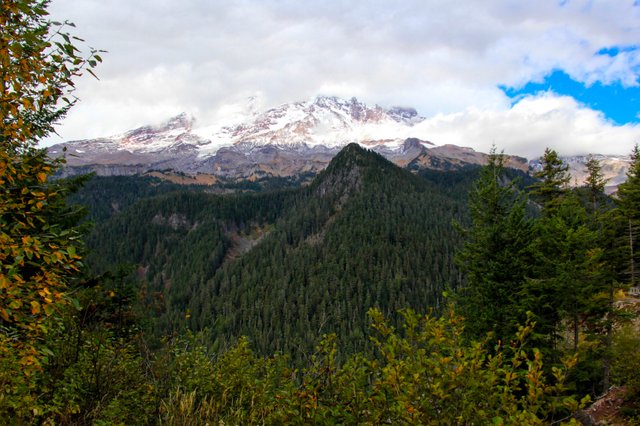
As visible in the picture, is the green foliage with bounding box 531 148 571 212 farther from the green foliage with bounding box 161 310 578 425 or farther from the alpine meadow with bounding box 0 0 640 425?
the green foliage with bounding box 161 310 578 425

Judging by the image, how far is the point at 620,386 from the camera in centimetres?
1903

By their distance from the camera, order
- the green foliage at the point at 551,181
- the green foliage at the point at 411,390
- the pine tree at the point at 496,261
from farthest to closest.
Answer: the green foliage at the point at 551,181
the pine tree at the point at 496,261
the green foliage at the point at 411,390

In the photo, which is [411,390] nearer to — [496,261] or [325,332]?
[496,261]

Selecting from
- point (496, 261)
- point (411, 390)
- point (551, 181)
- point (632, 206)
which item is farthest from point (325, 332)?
point (632, 206)

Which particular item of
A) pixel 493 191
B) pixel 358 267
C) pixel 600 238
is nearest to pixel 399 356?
pixel 493 191

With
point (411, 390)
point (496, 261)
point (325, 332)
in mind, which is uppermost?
point (411, 390)

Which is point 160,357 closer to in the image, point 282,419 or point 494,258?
point 282,419

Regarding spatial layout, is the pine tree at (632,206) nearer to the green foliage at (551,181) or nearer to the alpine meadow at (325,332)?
the alpine meadow at (325,332)

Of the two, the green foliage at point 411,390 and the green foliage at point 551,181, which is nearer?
the green foliage at point 411,390

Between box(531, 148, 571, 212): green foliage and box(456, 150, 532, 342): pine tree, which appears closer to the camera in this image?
box(456, 150, 532, 342): pine tree

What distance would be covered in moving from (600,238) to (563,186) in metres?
10.4

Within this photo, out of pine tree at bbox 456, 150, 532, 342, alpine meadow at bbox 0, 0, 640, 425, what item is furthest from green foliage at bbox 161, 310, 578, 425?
pine tree at bbox 456, 150, 532, 342

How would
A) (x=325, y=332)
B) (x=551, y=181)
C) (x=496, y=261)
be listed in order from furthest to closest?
1. (x=551, y=181)
2. (x=325, y=332)
3. (x=496, y=261)

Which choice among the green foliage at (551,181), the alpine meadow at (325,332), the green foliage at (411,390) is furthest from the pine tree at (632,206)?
the green foliage at (411,390)
